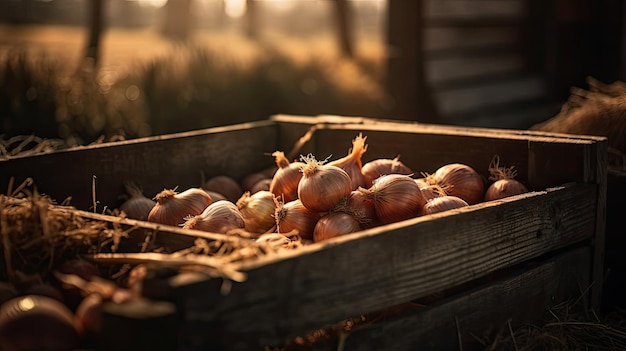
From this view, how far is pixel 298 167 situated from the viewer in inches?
110

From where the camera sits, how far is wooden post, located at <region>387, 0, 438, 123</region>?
20.8 ft

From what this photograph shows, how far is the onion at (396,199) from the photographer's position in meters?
2.47

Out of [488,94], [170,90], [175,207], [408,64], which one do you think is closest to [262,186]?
[175,207]

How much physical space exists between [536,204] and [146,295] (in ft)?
4.15

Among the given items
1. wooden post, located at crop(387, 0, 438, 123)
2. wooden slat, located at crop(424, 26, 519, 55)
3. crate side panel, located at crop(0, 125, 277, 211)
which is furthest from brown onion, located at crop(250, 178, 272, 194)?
wooden slat, located at crop(424, 26, 519, 55)

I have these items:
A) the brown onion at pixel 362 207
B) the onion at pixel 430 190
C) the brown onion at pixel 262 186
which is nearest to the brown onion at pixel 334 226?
the brown onion at pixel 362 207

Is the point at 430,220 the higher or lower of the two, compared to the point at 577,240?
higher

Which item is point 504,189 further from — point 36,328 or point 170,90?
point 170,90

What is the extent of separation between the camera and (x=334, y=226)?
2350mm

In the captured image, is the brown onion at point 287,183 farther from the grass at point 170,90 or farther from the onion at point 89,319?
the grass at point 170,90

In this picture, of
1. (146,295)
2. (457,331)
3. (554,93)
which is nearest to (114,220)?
(146,295)

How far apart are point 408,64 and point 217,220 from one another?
13.8 feet

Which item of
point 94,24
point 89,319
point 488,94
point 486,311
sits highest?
point 94,24

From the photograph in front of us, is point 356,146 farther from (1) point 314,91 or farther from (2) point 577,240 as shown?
(1) point 314,91
